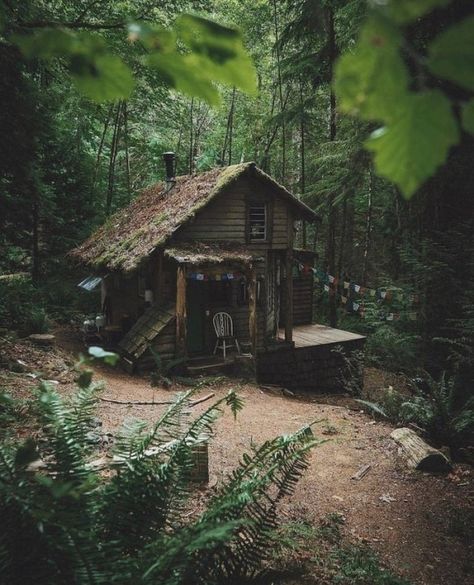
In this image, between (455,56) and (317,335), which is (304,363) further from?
(455,56)

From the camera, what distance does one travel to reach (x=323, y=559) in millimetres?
3779

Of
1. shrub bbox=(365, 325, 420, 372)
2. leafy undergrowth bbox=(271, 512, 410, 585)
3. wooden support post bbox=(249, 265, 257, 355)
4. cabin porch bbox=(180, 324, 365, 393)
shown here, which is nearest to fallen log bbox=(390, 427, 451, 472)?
leafy undergrowth bbox=(271, 512, 410, 585)

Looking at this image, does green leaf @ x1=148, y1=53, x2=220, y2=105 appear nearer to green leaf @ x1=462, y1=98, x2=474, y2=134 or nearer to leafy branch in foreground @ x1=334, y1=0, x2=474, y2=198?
leafy branch in foreground @ x1=334, y1=0, x2=474, y2=198

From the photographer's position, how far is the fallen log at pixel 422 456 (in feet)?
19.1

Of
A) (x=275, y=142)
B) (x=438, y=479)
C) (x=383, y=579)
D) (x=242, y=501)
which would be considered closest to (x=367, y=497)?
(x=438, y=479)

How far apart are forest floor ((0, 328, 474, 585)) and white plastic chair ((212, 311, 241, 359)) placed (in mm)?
3184

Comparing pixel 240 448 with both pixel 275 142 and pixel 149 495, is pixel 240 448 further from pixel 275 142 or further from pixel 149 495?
pixel 275 142

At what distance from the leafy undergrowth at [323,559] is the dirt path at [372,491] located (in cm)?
24

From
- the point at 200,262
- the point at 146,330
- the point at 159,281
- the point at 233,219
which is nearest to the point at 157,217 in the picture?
the point at 159,281

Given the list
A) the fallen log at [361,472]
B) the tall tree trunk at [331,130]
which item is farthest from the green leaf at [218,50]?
the tall tree trunk at [331,130]

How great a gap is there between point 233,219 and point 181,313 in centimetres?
325

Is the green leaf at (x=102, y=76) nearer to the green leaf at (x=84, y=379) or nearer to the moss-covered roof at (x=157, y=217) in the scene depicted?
the green leaf at (x=84, y=379)

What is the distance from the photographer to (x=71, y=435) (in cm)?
295

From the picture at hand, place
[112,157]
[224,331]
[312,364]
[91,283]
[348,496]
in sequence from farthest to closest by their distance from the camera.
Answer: [112,157] → [91,283] → [312,364] → [224,331] → [348,496]
